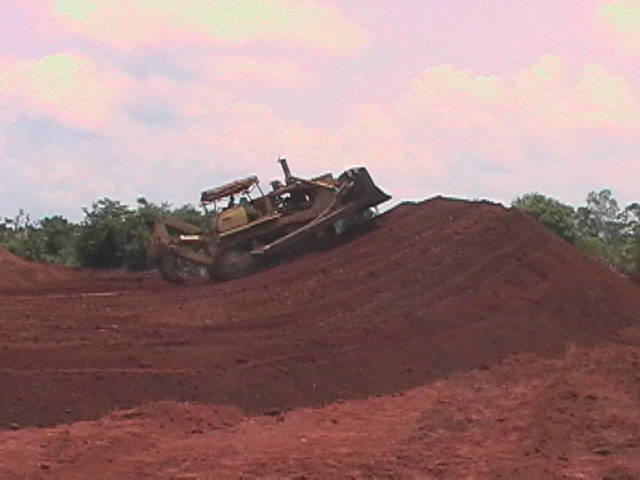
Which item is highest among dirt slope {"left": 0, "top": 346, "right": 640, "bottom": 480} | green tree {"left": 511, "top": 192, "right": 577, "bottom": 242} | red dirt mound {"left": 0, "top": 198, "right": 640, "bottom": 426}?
green tree {"left": 511, "top": 192, "right": 577, "bottom": 242}

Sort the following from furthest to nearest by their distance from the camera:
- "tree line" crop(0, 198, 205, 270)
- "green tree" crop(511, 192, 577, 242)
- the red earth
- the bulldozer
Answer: "tree line" crop(0, 198, 205, 270)
"green tree" crop(511, 192, 577, 242)
the bulldozer
the red earth

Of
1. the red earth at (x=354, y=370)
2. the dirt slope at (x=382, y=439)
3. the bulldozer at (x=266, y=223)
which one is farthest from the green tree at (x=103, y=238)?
the dirt slope at (x=382, y=439)

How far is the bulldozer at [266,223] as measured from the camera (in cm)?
2122

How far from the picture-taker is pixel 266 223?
21.5 meters

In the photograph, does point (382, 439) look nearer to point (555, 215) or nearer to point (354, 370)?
point (354, 370)

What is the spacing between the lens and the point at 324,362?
40.3ft

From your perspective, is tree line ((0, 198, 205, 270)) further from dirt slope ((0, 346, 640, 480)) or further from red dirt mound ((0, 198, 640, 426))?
dirt slope ((0, 346, 640, 480))

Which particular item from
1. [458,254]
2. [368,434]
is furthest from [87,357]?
[458,254]

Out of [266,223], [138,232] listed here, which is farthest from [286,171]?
[138,232]

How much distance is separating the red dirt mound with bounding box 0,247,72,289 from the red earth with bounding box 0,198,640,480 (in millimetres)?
10497

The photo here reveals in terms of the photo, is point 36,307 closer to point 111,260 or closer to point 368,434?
point 368,434

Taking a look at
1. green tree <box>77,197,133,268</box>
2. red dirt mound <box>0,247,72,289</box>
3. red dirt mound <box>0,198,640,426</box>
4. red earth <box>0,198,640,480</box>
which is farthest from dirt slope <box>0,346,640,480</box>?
green tree <box>77,197,133,268</box>

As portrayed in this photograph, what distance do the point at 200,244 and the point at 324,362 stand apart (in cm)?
998

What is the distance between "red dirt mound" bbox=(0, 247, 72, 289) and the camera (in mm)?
28130
